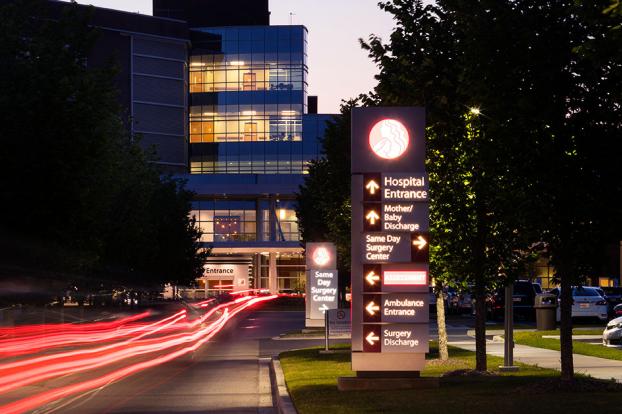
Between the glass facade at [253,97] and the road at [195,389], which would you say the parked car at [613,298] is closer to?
the road at [195,389]

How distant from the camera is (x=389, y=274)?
20.1 metres

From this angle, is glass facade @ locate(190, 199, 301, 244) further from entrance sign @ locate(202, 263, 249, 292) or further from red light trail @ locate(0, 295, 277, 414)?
red light trail @ locate(0, 295, 277, 414)

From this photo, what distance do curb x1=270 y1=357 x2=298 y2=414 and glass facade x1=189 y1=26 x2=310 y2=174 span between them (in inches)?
4123

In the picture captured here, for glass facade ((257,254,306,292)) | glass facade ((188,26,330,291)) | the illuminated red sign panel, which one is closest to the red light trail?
the illuminated red sign panel

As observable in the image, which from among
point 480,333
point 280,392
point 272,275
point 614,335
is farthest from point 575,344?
point 272,275

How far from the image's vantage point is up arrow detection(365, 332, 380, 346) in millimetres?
20000

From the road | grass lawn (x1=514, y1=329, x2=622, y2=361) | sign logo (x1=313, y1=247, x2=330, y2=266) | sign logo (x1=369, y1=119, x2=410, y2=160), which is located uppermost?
sign logo (x1=369, y1=119, x2=410, y2=160)

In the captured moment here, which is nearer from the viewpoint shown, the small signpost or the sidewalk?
the small signpost

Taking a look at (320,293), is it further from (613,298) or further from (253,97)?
(253,97)

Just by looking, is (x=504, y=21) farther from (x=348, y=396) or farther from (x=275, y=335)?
(x=275, y=335)

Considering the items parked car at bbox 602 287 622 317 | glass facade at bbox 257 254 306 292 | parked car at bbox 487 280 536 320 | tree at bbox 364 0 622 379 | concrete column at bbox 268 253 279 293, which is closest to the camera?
tree at bbox 364 0 622 379

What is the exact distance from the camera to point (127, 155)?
58031 mm

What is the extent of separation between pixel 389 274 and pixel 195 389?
17.0ft

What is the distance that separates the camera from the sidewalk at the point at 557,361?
23.6 meters
